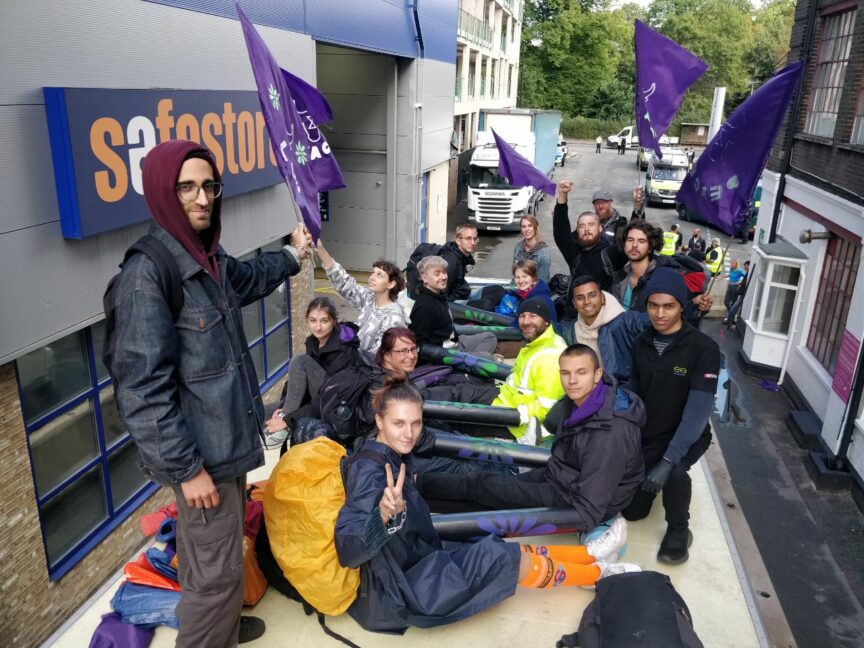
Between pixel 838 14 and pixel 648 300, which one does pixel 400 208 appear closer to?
pixel 838 14

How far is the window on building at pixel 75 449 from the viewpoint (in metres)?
5.65

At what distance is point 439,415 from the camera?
5.21 m

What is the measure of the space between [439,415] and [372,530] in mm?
2169

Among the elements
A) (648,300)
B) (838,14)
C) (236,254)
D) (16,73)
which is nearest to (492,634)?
(648,300)

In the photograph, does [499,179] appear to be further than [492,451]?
Yes

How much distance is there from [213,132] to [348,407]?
4319 mm

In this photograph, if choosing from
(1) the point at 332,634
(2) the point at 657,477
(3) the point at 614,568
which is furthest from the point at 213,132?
(3) the point at 614,568

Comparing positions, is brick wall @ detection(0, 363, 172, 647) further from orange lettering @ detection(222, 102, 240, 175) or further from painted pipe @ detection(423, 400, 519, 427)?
orange lettering @ detection(222, 102, 240, 175)

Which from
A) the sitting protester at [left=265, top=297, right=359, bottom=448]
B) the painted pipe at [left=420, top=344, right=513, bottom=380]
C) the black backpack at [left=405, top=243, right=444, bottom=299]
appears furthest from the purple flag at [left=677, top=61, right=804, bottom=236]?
the sitting protester at [left=265, top=297, right=359, bottom=448]

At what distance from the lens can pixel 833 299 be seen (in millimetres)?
11273

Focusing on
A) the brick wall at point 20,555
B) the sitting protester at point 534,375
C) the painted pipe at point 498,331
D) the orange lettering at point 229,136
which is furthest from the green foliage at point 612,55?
the brick wall at point 20,555

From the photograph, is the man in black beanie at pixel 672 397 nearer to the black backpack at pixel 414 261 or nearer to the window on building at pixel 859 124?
the black backpack at pixel 414 261

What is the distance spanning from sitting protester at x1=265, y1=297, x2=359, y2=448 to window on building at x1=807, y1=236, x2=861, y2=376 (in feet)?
28.0

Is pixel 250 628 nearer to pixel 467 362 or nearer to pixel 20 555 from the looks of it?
pixel 20 555
